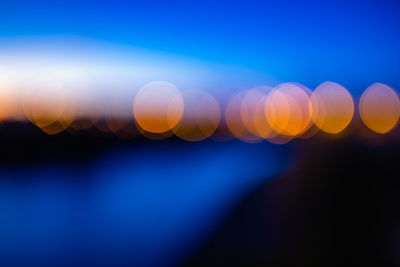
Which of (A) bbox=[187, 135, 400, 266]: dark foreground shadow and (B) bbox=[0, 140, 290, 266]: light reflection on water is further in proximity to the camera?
(B) bbox=[0, 140, 290, 266]: light reflection on water

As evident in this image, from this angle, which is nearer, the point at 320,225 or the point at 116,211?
the point at 320,225

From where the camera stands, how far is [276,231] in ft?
17.8

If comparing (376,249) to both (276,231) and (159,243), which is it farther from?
(159,243)

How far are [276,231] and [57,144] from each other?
34.4 m

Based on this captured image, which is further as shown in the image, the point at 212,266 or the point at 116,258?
the point at 116,258

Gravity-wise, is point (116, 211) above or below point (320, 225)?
above

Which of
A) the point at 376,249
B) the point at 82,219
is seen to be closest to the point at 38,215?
the point at 82,219

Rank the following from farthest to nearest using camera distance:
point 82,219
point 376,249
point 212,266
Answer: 1. point 82,219
2. point 212,266
3. point 376,249

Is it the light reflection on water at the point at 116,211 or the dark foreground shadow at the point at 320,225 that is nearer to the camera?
the dark foreground shadow at the point at 320,225

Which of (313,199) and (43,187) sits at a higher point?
(43,187)

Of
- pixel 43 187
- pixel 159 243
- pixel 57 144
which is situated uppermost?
pixel 57 144

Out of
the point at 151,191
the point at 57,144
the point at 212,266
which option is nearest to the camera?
the point at 212,266

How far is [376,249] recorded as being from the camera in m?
3.71

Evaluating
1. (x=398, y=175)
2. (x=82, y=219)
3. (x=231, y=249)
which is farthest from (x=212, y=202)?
(x=231, y=249)
